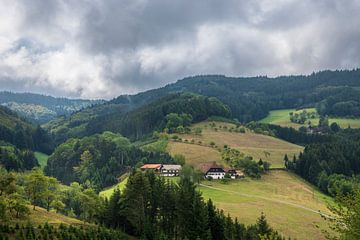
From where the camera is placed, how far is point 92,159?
629ft

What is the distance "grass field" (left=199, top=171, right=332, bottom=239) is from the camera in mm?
98750

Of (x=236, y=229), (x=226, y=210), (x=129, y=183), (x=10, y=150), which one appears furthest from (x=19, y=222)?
(x=10, y=150)

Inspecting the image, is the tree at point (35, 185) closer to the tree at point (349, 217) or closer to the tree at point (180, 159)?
the tree at point (349, 217)

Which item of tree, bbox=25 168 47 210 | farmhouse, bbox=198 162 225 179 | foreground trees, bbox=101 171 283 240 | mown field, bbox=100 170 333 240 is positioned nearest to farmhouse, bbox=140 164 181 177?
mown field, bbox=100 170 333 240

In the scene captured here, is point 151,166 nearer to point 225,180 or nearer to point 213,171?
point 213,171

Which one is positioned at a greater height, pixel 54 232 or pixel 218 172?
pixel 218 172

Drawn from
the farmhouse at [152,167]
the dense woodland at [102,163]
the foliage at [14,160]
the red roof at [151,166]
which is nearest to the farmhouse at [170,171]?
the farmhouse at [152,167]

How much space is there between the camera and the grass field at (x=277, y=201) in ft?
324

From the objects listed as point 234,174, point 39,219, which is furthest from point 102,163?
point 39,219

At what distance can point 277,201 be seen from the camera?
407ft

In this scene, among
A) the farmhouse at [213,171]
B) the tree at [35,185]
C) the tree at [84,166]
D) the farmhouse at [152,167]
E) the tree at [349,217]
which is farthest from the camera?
the tree at [84,166]

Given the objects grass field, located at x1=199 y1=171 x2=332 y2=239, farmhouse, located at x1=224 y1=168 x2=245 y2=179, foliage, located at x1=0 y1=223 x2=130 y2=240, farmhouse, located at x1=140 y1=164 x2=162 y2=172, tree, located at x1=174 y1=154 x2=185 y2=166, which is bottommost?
grass field, located at x1=199 y1=171 x2=332 y2=239

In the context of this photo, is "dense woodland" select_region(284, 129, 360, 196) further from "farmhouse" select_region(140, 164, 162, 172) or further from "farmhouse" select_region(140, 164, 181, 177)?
"farmhouse" select_region(140, 164, 162, 172)

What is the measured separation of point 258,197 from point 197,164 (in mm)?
49428
